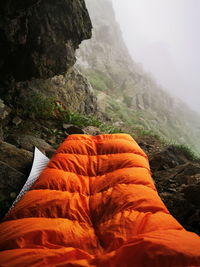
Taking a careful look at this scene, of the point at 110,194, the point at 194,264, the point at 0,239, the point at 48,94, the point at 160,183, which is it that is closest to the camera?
the point at 194,264

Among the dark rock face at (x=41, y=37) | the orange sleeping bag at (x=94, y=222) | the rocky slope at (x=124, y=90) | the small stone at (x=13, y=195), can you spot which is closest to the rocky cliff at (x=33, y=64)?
the dark rock face at (x=41, y=37)

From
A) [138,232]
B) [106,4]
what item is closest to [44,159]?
[138,232]

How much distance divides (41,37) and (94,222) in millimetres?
4363

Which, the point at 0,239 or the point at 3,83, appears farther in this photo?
the point at 3,83

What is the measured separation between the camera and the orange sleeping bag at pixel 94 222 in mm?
1245

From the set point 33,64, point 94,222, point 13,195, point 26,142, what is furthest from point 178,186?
point 33,64

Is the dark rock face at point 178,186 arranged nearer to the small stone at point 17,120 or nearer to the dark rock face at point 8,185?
the dark rock face at point 8,185

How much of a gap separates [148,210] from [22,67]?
4.43m

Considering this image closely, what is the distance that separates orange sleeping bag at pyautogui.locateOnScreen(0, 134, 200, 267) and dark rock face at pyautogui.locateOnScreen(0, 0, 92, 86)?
292cm

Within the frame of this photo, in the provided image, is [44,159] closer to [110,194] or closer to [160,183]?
[110,194]

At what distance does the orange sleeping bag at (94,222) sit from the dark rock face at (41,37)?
292cm

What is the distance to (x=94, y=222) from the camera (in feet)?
6.05

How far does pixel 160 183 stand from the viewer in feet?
12.5

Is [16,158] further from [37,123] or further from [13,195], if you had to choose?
[37,123]
